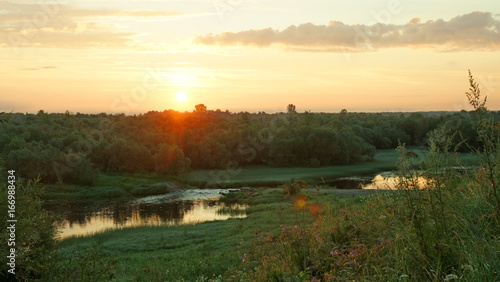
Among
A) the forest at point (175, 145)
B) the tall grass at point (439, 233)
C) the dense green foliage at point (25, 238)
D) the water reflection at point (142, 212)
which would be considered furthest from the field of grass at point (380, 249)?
the forest at point (175, 145)

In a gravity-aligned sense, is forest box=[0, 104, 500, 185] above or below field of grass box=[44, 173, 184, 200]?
above

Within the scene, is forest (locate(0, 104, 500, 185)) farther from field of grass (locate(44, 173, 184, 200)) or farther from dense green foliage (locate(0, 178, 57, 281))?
dense green foliage (locate(0, 178, 57, 281))

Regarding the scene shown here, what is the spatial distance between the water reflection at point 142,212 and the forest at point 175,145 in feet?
34.3

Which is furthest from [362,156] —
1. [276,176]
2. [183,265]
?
[183,265]

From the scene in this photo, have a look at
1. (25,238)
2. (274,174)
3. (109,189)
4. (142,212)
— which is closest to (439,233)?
(25,238)

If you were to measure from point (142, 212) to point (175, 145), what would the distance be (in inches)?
1297

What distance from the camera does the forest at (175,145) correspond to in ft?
184

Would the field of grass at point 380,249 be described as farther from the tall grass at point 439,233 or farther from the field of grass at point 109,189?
the field of grass at point 109,189

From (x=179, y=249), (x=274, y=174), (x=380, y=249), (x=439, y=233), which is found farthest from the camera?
(x=274, y=174)

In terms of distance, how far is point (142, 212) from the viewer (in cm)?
3962

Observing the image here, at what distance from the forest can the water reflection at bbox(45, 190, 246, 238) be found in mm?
10441

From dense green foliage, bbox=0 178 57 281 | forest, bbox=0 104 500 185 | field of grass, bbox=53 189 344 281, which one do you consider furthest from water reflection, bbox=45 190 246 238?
dense green foliage, bbox=0 178 57 281

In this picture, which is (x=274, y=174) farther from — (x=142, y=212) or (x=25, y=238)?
(x=25, y=238)

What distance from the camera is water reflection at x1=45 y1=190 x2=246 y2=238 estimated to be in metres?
34.1
